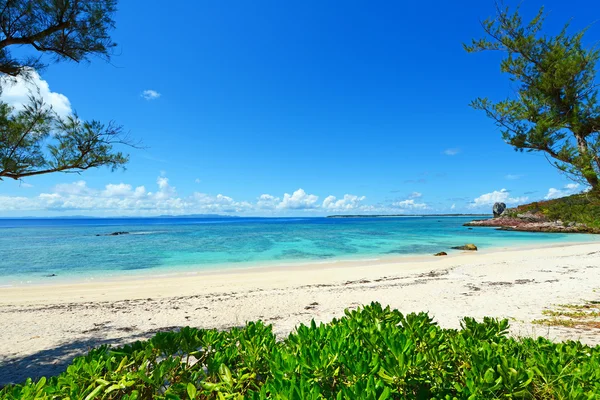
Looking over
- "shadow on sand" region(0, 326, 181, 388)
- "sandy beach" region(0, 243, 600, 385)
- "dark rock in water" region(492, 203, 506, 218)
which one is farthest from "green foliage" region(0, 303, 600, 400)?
"dark rock in water" region(492, 203, 506, 218)

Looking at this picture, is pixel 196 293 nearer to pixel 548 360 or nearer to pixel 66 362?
pixel 66 362

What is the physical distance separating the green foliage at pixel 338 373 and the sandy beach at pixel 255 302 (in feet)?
12.1

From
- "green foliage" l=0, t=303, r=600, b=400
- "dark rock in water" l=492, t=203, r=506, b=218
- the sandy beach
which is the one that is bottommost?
the sandy beach

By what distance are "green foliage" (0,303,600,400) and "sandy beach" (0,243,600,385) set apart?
369cm

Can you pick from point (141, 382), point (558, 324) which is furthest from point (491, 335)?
point (558, 324)

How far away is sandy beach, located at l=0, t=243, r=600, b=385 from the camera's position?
6477 millimetres

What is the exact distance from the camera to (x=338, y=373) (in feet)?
6.50

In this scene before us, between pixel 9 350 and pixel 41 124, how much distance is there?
4809mm

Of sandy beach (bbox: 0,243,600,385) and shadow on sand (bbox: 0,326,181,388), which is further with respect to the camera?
sandy beach (bbox: 0,243,600,385)

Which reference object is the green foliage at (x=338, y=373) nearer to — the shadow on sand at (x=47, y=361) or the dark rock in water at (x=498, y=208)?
the shadow on sand at (x=47, y=361)

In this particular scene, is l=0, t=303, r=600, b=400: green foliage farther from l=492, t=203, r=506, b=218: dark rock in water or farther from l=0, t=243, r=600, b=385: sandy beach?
l=492, t=203, r=506, b=218: dark rock in water

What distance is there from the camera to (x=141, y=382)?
6.79 feet

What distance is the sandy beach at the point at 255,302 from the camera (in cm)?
648

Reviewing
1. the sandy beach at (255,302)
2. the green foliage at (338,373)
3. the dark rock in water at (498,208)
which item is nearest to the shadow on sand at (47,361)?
the sandy beach at (255,302)
